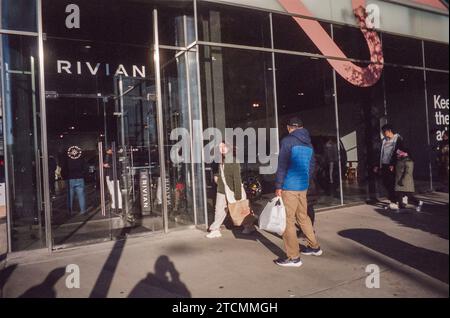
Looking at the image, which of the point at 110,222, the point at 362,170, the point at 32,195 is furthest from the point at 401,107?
the point at 32,195

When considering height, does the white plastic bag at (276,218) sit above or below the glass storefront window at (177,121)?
below

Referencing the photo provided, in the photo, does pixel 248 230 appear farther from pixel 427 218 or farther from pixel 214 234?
pixel 427 218

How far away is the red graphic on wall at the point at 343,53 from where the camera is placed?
28.4ft

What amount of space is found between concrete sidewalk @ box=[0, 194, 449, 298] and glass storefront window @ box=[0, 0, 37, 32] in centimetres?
365

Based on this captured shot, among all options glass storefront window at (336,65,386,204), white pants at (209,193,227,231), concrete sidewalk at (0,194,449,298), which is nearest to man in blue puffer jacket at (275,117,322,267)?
concrete sidewalk at (0,194,449,298)

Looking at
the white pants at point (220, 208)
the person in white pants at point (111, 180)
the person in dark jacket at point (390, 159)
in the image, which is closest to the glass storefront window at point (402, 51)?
the person in dark jacket at point (390, 159)

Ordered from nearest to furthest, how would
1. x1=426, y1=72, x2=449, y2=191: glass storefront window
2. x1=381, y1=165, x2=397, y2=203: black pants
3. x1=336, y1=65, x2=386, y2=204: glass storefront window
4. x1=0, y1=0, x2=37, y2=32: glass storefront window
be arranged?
1. x1=0, y1=0, x2=37, y2=32: glass storefront window
2. x1=381, y1=165, x2=397, y2=203: black pants
3. x1=336, y1=65, x2=386, y2=204: glass storefront window
4. x1=426, y1=72, x2=449, y2=191: glass storefront window

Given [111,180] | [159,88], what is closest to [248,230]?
[159,88]

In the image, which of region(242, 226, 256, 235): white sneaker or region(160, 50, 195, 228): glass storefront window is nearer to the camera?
region(242, 226, 256, 235): white sneaker

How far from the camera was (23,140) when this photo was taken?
707 cm

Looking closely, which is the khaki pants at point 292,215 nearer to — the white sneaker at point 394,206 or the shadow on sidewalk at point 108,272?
the shadow on sidewalk at point 108,272

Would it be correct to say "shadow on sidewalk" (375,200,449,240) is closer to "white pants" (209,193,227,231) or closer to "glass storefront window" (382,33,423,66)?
"white pants" (209,193,227,231)

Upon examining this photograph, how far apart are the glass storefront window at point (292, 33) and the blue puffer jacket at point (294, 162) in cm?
482

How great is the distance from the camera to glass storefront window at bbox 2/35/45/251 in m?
6.26
